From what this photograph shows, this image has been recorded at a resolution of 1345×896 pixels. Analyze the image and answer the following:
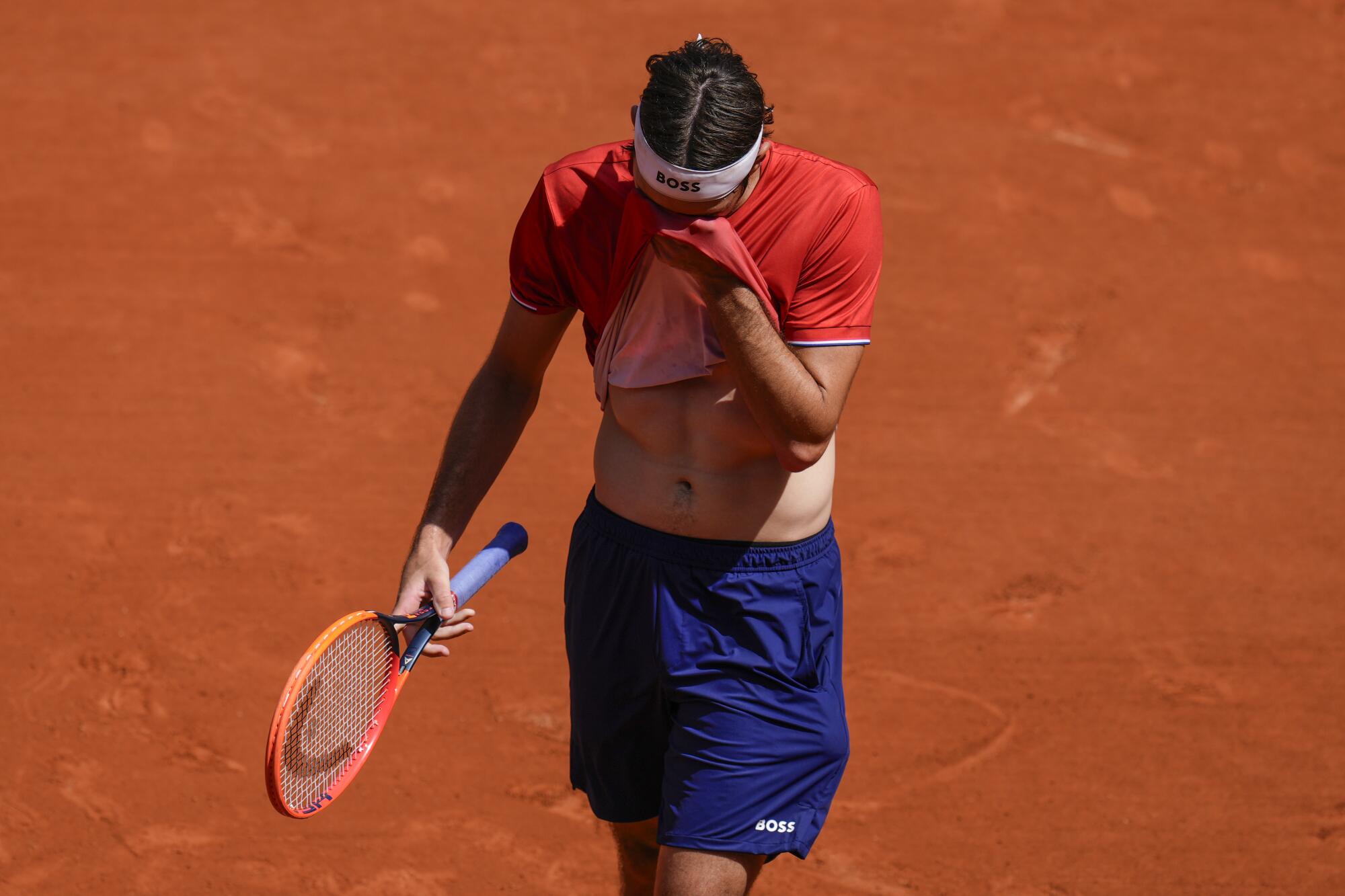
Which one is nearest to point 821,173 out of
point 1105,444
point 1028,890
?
point 1028,890

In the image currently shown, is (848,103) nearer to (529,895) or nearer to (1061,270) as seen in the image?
(1061,270)

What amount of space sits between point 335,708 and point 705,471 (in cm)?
94

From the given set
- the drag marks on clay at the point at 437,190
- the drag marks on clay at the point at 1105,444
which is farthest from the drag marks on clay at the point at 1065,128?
the drag marks on clay at the point at 437,190

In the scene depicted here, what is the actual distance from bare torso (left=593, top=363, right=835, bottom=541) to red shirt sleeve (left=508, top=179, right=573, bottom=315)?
0.25 m

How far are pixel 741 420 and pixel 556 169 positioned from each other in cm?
66

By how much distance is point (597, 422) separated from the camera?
6660mm

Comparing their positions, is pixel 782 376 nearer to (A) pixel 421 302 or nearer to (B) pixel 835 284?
(B) pixel 835 284

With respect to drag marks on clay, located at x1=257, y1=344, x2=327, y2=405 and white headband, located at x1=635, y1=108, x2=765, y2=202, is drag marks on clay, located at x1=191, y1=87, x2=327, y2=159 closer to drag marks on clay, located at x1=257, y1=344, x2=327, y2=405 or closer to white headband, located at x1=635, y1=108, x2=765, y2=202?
drag marks on clay, located at x1=257, y1=344, x2=327, y2=405

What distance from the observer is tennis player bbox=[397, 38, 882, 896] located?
2.93 meters

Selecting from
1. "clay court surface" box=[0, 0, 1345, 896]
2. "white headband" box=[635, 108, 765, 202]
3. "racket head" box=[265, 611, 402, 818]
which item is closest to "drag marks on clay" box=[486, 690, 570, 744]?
"clay court surface" box=[0, 0, 1345, 896]

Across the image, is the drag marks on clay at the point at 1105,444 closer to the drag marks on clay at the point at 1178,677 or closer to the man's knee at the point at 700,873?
the drag marks on clay at the point at 1178,677

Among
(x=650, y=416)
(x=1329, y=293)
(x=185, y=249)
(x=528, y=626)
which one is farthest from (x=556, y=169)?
(x=1329, y=293)

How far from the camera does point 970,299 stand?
743cm

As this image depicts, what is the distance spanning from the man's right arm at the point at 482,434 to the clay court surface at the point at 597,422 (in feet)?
5.66
